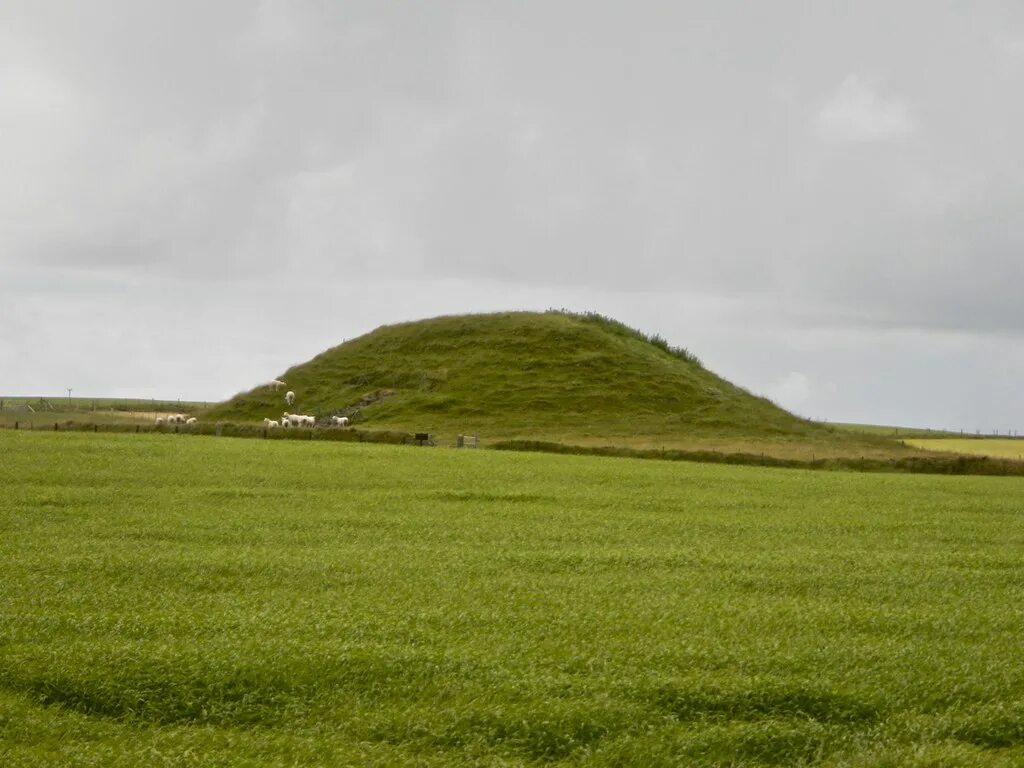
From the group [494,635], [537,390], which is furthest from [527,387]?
[494,635]

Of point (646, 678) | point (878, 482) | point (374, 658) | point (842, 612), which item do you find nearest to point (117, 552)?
point (374, 658)

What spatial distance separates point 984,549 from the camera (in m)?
25.3

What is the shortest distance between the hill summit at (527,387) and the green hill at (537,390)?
4.3 inches

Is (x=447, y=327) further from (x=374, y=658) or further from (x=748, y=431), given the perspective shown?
(x=374, y=658)

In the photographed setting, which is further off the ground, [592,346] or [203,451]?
[592,346]

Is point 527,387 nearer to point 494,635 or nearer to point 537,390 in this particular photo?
point 537,390

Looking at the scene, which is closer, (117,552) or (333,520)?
(117,552)

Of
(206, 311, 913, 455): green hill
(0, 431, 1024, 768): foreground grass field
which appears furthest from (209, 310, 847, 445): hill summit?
(0, 431, 1024, 768): foreground grass field

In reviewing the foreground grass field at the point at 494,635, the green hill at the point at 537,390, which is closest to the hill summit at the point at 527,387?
the green hill at the point at 537,390

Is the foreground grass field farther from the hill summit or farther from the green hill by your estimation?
the hill summit

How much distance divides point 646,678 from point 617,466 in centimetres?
3083

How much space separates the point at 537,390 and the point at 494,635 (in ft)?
196

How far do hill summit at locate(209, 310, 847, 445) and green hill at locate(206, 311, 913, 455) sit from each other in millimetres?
108

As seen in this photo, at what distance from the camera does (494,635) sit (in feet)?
48.9
